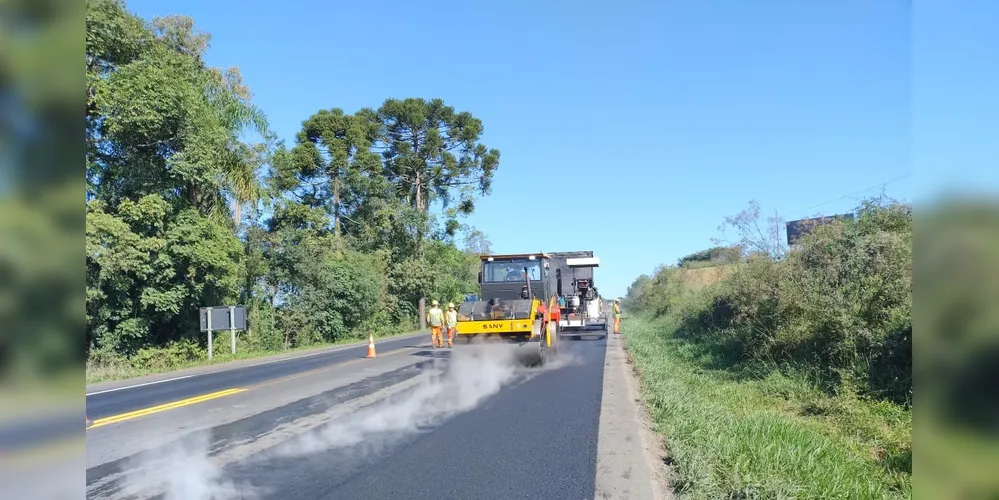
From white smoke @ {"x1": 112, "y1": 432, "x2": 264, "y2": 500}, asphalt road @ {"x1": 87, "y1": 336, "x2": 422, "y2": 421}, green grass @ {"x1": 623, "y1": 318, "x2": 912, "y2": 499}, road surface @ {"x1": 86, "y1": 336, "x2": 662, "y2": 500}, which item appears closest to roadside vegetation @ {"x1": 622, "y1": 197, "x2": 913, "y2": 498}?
green grass @ {"x1": 623, "y1": 318, "x2": 912, "y2": 499}

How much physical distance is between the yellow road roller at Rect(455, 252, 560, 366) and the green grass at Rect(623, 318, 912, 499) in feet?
13.9

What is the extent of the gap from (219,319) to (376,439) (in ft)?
53.4

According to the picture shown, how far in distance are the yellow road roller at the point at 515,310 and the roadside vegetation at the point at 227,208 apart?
33.1ft

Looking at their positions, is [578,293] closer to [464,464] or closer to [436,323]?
[436,323]

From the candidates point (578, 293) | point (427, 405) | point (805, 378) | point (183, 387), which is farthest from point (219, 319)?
point (805, 378)

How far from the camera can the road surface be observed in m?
6.07

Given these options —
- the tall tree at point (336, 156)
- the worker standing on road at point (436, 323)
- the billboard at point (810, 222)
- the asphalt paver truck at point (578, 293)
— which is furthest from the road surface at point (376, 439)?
the tall tree at point (336, 156)

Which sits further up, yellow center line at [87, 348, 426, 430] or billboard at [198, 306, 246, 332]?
billboard at [198, 306, 246, 332]

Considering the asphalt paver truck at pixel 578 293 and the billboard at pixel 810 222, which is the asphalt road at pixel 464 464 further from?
the asphalt paver truck at pixel 578 293

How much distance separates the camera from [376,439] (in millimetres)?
8094

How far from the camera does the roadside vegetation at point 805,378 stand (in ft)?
19.4

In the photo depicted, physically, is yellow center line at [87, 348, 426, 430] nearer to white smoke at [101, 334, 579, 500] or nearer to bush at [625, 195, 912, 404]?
white smoke at [101, 334, 579, 500]

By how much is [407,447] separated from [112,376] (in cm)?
1406
